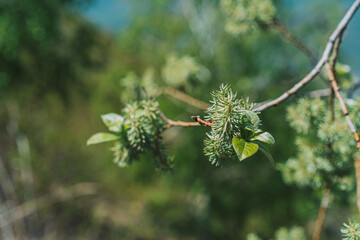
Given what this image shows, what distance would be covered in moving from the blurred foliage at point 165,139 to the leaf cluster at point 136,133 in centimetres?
228

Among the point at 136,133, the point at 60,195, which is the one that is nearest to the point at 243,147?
the point at 136,133

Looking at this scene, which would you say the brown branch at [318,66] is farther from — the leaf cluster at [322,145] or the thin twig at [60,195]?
the thin twig at [60,195]

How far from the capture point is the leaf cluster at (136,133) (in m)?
0.48

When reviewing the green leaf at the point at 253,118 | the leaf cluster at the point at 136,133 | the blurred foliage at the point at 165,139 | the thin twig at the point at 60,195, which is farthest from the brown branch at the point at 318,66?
the thin twig at the point at 60,195

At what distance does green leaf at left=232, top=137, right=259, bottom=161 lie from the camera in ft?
1.14

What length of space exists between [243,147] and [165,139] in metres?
2.51

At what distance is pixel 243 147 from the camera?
357mm

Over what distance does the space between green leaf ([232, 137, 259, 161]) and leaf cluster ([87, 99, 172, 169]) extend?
0.18 meters

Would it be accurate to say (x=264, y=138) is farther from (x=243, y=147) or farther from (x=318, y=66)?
(x=318, y=66)

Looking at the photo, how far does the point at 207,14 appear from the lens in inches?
155

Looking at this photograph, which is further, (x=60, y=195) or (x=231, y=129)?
(x=60, y=195)

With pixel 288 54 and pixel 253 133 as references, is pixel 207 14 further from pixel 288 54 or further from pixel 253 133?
pixel 253 133

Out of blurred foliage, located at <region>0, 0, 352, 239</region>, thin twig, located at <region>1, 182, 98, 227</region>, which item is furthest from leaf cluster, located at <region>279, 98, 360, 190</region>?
thin twig, located at <region>1, 182, 98, 227</region>

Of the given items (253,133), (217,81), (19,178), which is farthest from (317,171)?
(19,178)
